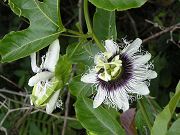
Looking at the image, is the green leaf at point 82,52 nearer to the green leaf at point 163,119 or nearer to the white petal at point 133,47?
the white petal at point 133,47

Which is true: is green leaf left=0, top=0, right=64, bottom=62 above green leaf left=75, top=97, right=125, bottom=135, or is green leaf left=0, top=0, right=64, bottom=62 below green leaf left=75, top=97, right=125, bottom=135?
above

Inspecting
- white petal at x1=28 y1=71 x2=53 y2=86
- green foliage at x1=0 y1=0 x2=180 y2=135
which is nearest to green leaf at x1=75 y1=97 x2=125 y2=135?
green foliage at x1=0 y1=0 x2=180 y2=135

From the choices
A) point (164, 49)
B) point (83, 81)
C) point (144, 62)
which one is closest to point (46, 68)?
point (83, 81)

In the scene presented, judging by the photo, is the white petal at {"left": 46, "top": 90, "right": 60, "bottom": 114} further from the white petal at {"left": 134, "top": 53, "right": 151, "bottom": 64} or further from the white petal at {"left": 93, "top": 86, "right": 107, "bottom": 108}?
the white petal at {"left": 134, "top": 53, "right": 151, "bottom": 64}

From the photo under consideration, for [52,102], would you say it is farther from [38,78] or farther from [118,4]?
[118,4]

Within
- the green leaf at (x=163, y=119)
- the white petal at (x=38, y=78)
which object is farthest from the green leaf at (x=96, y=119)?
the green leaf at (x=163, y=119)

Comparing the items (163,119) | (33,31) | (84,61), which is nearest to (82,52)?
(84,61)
